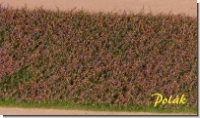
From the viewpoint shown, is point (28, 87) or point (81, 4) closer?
point (28, 87)

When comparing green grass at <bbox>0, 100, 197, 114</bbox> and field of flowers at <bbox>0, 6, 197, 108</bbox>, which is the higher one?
field of flowers at <bbox>0, 6, 197, 108</bbox>

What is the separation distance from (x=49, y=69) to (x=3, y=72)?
2.26 feet

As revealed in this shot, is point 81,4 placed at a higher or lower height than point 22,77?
higher

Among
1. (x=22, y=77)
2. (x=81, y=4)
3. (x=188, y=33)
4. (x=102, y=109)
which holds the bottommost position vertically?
(x=102, y=109)

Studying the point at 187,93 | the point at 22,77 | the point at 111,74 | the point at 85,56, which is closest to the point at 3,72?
the point at 22,77

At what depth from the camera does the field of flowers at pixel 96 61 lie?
558 cm

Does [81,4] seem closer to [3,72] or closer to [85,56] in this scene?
[85,56]

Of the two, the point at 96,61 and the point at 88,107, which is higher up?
the point at 96,61

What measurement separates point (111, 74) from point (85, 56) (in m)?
0.48

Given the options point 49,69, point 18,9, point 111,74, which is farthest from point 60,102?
point 18,9

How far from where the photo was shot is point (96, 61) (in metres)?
5.62

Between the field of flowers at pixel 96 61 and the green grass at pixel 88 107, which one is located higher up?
the field of flowers at pixel 96 61

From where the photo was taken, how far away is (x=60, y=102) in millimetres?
5590

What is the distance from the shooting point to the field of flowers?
5578 mm
